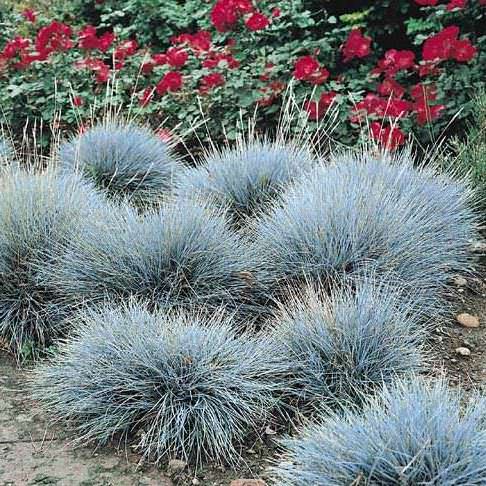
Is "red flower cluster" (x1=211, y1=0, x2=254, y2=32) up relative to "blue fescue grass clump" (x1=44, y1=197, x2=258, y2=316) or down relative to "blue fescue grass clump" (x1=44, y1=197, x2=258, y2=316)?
up

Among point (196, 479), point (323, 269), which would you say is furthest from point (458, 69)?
point (196, 479)

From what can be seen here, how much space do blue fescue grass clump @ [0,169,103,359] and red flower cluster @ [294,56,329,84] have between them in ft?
6.16

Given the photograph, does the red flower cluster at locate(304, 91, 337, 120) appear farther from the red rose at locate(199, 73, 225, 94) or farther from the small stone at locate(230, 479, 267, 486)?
the small stone at locate(230, 479, 267, 486)

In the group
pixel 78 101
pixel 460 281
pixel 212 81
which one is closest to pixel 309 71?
pixel 212 81

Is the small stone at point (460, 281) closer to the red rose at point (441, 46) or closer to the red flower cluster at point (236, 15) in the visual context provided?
the red rose at point (441, 46)

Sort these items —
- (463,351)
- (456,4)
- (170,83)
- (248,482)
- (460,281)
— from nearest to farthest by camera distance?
(248,482)
(463,351)
(460,281)
(456,4)
(170,83)

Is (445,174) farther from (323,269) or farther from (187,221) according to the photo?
(187,221)

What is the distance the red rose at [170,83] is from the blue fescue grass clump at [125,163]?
55 centimetres

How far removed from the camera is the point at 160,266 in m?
3.46

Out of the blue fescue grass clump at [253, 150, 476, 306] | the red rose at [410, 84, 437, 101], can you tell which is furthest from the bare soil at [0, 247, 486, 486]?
the red rose at [410, 84, 437, 101]

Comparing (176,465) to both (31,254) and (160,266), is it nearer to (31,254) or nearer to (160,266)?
(160,266)

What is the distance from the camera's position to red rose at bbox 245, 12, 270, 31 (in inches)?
207

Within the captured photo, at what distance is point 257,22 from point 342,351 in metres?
2.94

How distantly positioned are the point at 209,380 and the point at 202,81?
10.2 feet
